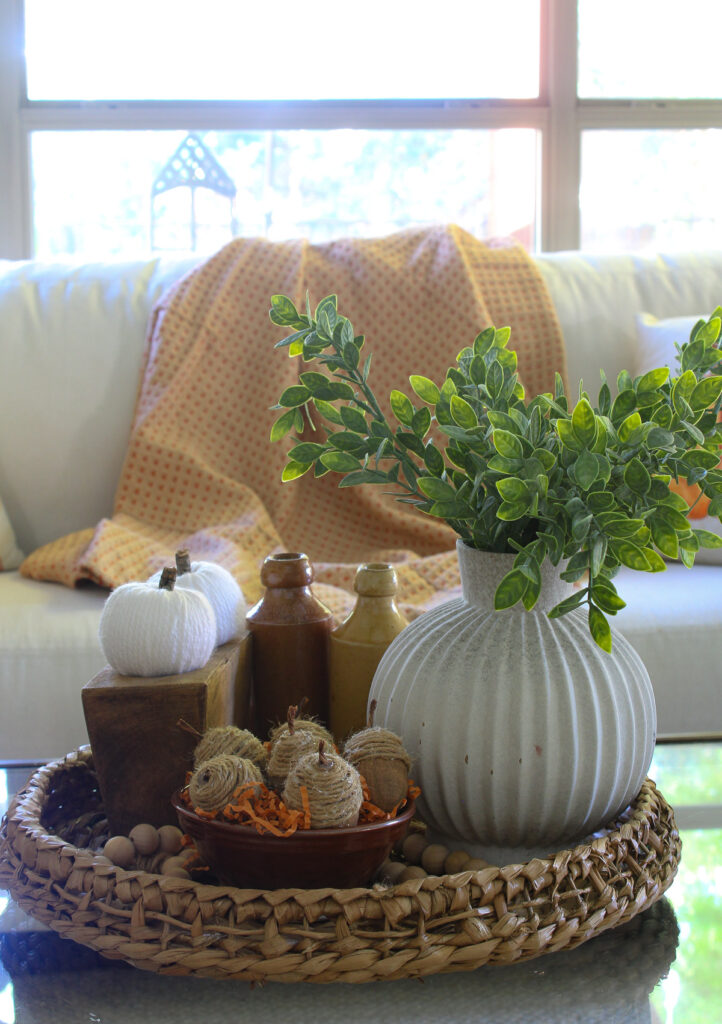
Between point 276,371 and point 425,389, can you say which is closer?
point 425,389

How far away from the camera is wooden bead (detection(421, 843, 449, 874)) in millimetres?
624

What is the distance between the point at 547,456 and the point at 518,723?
0.55 ft

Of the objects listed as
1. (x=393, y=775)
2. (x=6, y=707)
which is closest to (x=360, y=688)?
(x=393, y=775)

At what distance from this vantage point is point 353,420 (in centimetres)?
64

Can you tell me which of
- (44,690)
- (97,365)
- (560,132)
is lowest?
(44,690)

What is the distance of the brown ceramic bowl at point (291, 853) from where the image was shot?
53 cm

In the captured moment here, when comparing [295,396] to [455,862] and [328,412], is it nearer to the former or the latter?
[328,412]

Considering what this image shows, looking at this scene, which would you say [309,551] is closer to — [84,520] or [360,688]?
[84,520]

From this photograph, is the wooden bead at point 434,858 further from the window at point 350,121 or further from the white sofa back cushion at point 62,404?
the window at point 350,121

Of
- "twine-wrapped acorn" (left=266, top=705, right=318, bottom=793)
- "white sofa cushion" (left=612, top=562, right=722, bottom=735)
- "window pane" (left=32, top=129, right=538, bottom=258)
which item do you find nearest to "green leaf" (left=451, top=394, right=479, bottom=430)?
"twine-wrapped acorn" (left=266, top=705, right=318, bottom=793)

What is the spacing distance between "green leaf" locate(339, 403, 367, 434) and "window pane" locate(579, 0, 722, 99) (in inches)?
92.9

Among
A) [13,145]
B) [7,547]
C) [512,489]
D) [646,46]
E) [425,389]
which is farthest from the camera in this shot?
[646,46]

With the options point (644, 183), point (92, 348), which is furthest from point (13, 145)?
point (644, 183)

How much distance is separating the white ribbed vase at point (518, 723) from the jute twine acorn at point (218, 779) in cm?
11
